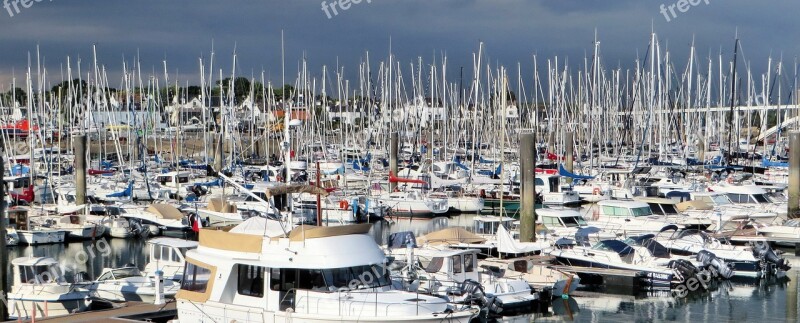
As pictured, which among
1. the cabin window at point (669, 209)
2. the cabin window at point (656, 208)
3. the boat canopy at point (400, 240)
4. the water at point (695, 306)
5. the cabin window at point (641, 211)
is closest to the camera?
the water at point (695, 306)

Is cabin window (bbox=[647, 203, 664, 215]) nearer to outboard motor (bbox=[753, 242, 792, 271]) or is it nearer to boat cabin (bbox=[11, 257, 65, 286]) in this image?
outboard motor (bbox=[753, 242, 792, 271])

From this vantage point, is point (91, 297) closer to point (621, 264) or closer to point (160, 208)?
point (621, 264)

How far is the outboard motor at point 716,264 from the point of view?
3553cm

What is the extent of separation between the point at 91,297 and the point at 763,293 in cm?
2159

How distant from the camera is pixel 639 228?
43.8 metres

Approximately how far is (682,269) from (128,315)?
1908 centimetres

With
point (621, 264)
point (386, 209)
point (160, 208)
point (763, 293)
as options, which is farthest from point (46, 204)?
point (763, 293)

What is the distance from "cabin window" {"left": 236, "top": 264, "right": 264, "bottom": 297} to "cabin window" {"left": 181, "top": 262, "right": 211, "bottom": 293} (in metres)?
0.75

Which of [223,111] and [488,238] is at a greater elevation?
[223,111]

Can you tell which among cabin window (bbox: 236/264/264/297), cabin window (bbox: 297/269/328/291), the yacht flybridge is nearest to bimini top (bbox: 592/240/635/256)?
the yacht flybridge

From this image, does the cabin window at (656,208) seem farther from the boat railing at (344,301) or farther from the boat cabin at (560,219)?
the boat railing at (344,301)

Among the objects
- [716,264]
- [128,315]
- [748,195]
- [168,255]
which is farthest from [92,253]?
[748,195]

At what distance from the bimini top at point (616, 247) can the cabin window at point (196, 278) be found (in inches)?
671

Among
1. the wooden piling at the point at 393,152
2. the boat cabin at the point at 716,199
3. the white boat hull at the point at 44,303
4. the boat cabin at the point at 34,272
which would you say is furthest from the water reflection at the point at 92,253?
the boat cabin at the point at 716,199
